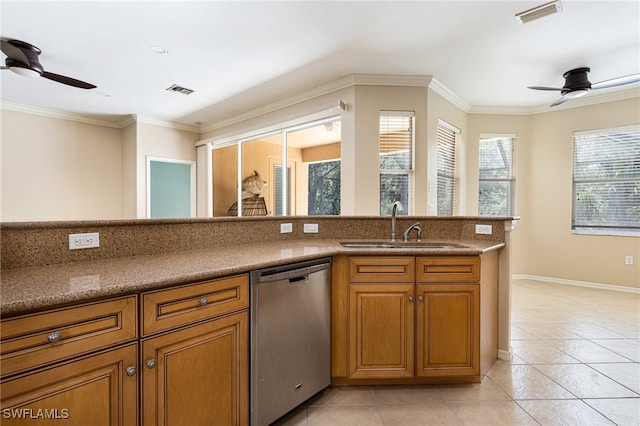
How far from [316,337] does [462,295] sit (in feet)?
3.27

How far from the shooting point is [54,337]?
0.91 m

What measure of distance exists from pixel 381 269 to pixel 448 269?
17.5 inches

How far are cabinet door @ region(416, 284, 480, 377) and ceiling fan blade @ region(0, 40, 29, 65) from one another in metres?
4.13

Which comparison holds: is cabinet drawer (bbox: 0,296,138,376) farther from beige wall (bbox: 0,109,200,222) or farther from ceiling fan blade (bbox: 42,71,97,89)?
beige wall (bbox: 0,109,200,222)

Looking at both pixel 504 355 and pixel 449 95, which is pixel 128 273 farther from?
pixel 449 95

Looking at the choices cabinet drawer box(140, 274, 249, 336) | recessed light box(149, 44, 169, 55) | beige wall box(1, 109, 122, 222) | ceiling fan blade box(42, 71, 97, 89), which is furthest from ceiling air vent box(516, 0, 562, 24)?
beige wall box(1, 109, 122, 222)

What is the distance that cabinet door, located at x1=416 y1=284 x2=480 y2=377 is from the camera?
1.96m

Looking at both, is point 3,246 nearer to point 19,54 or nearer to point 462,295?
point 462,295

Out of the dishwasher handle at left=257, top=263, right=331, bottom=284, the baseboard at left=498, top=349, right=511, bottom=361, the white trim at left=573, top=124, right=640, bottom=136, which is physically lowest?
the baseboard at left=498, top=349, right=511, bottom=361

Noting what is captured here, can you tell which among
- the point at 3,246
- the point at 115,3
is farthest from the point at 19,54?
the point at 3,246

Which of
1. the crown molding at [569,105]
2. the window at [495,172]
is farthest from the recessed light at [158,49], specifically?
the window at [495,172]

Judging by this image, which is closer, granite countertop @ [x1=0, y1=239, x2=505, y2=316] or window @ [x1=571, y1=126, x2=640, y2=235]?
granite countertop @ [x1=0, y1=239, x2=505, y2=316]

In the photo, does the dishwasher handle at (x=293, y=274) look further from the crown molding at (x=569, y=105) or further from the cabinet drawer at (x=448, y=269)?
the crown molding at (x=569, y=105)

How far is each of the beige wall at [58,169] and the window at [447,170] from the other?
18.8 feet
